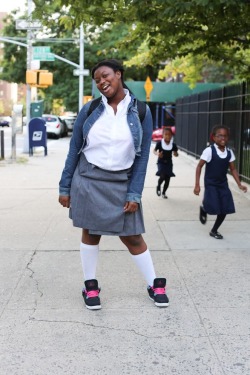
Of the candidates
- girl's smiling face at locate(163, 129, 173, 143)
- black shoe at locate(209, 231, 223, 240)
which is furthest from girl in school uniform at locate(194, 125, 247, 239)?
girl's smiling face at locate(163, 129, 173, 143)

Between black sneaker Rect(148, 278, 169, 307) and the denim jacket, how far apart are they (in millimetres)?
699

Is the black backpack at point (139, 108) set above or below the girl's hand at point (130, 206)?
above

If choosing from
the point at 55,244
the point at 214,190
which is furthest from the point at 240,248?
the point at 55,244

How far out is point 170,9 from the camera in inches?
297

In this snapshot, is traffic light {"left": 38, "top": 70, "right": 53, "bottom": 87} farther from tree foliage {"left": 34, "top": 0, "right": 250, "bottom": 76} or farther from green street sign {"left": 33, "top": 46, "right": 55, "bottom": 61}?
tree foliage {"left": 34, "top": 0, "right": 250, "bottom": 76}

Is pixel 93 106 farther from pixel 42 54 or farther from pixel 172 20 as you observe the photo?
pixel 42 54

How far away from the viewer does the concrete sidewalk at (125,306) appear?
3299mm

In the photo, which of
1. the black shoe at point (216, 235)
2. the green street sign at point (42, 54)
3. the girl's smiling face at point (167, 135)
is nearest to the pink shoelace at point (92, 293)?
the black shoe at point (216, 235)

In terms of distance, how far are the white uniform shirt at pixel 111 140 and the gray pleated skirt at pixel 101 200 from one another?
0.23 feet

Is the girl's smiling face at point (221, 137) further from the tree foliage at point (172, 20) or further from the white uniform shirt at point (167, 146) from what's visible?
the white uniform shirt at point (167, 146)

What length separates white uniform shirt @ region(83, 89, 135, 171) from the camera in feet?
12.9

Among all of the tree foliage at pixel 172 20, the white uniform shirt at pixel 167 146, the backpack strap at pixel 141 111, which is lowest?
the white uniform shirt at pixel 167 146

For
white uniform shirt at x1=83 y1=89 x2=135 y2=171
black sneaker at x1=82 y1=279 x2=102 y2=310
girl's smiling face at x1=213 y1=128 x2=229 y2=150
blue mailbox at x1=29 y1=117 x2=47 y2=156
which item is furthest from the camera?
blue mailbox at x1=29 y1=117 x2=47 y2=156

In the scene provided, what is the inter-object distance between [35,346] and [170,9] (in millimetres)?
5418
